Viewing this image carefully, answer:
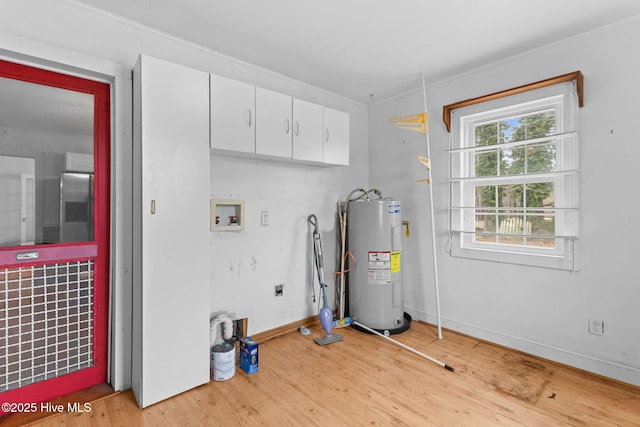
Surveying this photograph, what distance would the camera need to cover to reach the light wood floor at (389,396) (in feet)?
6.12

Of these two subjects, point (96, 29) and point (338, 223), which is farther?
point (338, 223)

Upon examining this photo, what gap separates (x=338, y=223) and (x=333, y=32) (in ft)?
6.23

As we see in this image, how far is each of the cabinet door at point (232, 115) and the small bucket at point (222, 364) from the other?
143 centimetres

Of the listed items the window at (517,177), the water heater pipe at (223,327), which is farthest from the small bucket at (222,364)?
the window at (517,177)

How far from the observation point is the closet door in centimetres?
197

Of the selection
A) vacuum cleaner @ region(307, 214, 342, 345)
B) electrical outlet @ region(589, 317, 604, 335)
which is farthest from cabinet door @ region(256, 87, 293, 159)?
electrical outlet @ region(589, 317, 604, 335)

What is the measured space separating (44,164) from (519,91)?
3388 millimetres

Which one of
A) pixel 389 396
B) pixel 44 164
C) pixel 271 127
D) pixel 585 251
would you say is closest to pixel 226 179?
pixel 271 127

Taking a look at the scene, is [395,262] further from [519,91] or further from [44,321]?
[44,321]

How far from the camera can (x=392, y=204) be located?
314cm

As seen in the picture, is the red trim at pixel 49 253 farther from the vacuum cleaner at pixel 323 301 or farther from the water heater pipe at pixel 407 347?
the water heater pipe at pixel 407 347

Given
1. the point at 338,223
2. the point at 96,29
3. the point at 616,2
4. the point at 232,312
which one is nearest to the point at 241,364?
the point at 232,312

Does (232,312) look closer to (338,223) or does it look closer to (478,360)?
(338,223)

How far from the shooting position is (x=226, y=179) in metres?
2.71
